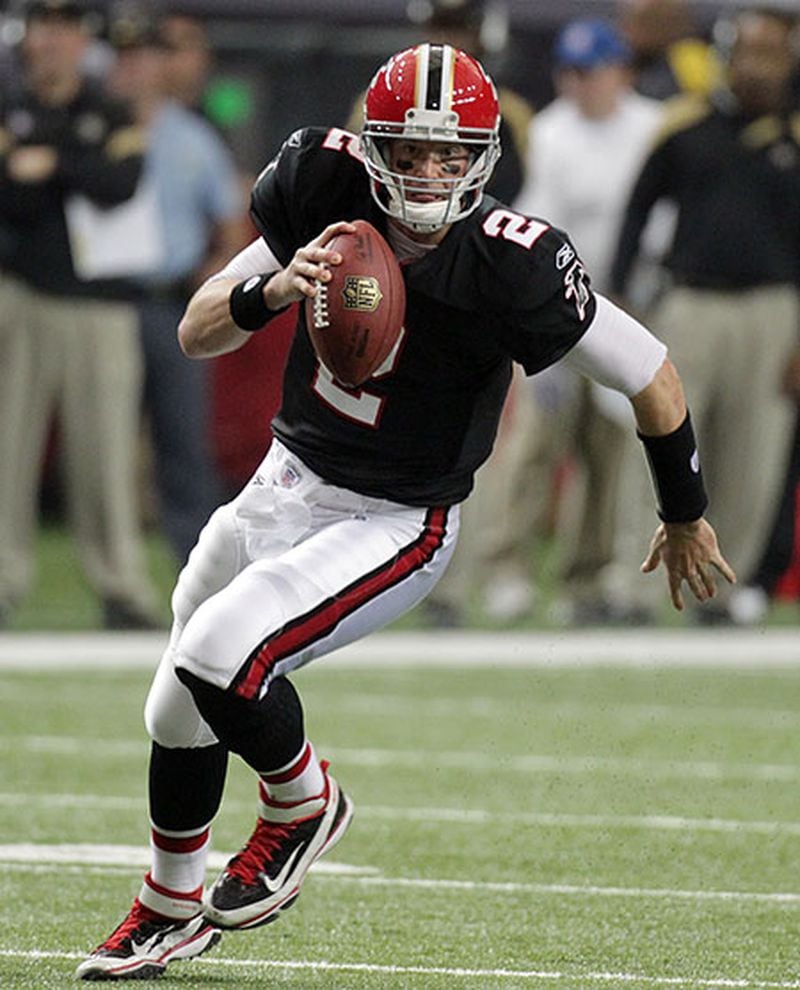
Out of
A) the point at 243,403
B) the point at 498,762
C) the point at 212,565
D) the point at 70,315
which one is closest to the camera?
the point at 212,565

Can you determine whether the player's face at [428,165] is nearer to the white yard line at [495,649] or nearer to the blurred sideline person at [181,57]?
the white yard line at [495,649]

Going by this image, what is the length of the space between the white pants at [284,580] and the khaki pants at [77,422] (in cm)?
484

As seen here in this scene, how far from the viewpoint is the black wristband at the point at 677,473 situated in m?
4.55

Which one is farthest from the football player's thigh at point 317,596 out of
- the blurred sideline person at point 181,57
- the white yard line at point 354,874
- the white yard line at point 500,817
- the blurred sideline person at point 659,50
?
the blurred sideline person at point 181,57

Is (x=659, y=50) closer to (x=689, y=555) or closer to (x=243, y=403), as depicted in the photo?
(x=243, y=403)

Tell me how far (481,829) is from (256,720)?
5.82 feet

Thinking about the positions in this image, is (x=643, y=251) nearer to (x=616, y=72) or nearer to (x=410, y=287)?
(x=616, y=72)

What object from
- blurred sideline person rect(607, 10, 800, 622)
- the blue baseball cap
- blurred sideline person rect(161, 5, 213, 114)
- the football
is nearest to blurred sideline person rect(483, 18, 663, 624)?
the blue baseball cap

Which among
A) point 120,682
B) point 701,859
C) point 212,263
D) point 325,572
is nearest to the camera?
point 325,572

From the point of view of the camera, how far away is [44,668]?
8445 millimetres

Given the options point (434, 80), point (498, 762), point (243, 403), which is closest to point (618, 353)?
point (434, 80)

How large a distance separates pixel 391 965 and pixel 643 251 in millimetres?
5784

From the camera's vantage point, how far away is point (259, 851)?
4434mm

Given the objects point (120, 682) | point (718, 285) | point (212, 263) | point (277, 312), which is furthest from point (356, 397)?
point (212, 263)
